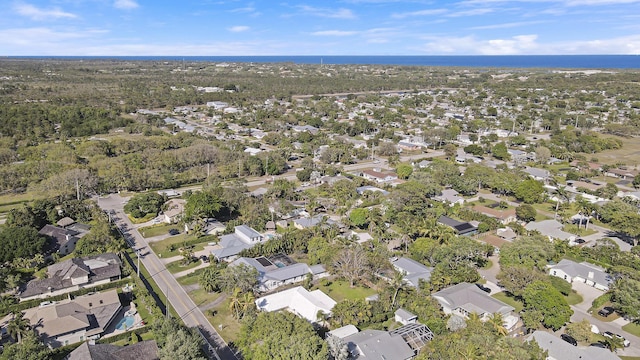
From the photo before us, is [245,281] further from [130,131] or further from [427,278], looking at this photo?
[130,131]

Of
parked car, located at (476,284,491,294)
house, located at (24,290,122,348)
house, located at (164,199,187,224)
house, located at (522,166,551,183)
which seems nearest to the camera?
house, located at (24,290,122,348)

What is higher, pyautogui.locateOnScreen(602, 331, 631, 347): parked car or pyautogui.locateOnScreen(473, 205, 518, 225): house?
pyautogui.locateOnScreen(473, 205, 518, 225): house

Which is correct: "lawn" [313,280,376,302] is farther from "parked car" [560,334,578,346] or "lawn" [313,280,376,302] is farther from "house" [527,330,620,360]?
"parked car" [560,334,578,346]

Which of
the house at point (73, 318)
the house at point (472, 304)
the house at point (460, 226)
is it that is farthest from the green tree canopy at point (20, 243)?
the house at point (460, 226)

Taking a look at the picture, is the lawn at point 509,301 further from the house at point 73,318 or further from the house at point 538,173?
the house at point 538,173

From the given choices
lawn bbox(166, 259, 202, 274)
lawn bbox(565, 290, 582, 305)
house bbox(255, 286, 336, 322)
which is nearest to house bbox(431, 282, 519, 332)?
lawn bbox(565, 290, 582, 305)
